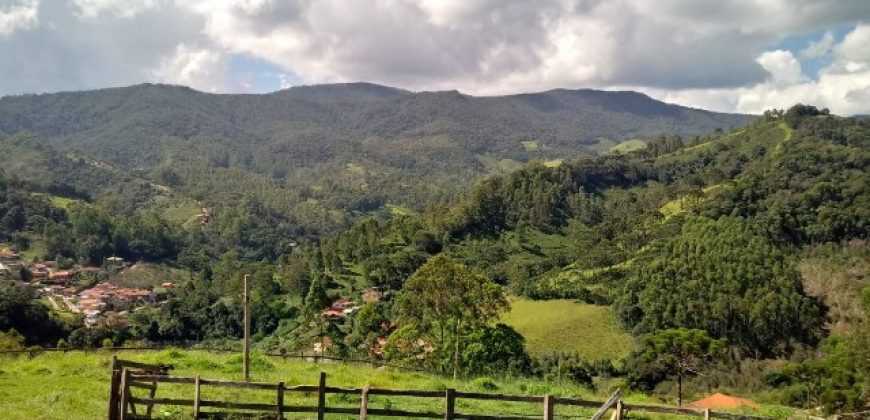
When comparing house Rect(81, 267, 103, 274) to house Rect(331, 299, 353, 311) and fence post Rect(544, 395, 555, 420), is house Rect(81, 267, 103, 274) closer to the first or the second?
house Rect(331, 299, 353, 311)

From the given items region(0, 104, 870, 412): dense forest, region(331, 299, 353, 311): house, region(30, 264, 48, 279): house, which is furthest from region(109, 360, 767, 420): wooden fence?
region(30, 264, 48, 279): house

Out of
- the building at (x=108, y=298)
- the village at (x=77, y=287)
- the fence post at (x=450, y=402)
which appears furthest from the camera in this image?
the village at (x=77, y=287)

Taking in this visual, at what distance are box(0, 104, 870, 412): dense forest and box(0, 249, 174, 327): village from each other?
7875 mm

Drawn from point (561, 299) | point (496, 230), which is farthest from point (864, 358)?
point (496, 230)

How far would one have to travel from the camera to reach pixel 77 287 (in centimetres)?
11325

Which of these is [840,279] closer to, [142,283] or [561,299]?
[561,299]

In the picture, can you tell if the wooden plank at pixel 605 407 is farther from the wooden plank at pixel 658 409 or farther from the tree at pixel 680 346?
the tree at pixel 680 346

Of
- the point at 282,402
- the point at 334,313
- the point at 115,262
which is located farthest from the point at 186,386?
the point at 115,262

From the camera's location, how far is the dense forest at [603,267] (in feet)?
122

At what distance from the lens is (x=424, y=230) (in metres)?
108

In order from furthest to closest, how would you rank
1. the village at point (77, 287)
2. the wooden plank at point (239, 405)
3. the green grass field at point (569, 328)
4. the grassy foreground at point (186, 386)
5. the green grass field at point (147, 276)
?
1. the green grass field at point (147, 276)
2. the village at point (77, 287)
3. the green grass field at point (569, 328)
4. the grassy foreground at point (186, 386)
5. the wooden plank at point (239, 405)

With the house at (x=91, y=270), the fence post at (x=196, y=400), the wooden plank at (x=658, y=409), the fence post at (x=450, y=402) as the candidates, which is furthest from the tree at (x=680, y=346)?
the house at (x=91, y=270)

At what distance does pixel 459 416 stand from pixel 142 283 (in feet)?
414

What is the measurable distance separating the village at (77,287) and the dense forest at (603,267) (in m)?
7.87
